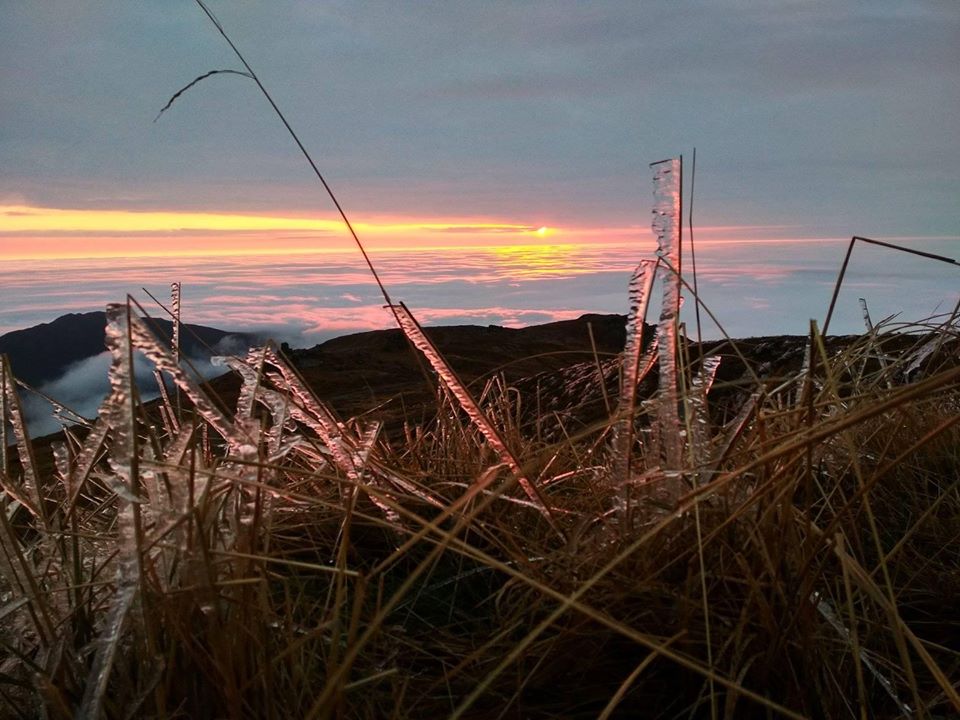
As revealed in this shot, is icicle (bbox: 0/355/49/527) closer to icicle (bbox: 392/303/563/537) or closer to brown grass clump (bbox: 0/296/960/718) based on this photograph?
brown grass clump (bbox: 0/296/960/718)

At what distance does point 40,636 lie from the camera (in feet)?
3.46

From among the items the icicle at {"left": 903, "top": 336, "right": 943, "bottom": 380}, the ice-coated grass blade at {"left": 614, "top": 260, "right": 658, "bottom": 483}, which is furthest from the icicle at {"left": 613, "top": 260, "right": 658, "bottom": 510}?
the icicle at {"left": 903, "top": 336, "right": 943, "bottom": 380}

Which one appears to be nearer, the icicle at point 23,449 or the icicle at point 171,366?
the icicle at point 171,366

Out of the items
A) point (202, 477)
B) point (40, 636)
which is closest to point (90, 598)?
point (40, 636)

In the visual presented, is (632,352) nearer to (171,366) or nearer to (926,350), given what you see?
(171,366)

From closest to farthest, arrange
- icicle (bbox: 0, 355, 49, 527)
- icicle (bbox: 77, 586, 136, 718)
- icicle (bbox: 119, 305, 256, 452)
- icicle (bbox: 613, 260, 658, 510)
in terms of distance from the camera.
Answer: icicle (bbox: 77, 586, 136, 718) → icicle (bbox: 119, 305, 256, 452) → icicle (bbox: 613, 260, 658, 510) → icicle (bbox: 0, 355, 49, 527)

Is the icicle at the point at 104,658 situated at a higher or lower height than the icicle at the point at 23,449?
lower

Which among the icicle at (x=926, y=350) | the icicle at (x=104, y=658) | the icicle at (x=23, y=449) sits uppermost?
the icicle at (x=926, y=350)

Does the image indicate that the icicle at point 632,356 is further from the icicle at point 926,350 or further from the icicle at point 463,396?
the icicle at point 926,350

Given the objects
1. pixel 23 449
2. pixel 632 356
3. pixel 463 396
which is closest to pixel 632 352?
pixel 632 356

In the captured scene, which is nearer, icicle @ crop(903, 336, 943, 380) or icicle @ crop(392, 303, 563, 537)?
icicle @ crop(392, 303, 563, 537)

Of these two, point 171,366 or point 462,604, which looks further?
point 462,604

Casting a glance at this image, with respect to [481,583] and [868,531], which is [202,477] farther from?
[868,531]

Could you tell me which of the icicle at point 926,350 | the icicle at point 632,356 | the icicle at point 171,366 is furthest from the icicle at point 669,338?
the icicle at point 926,350
